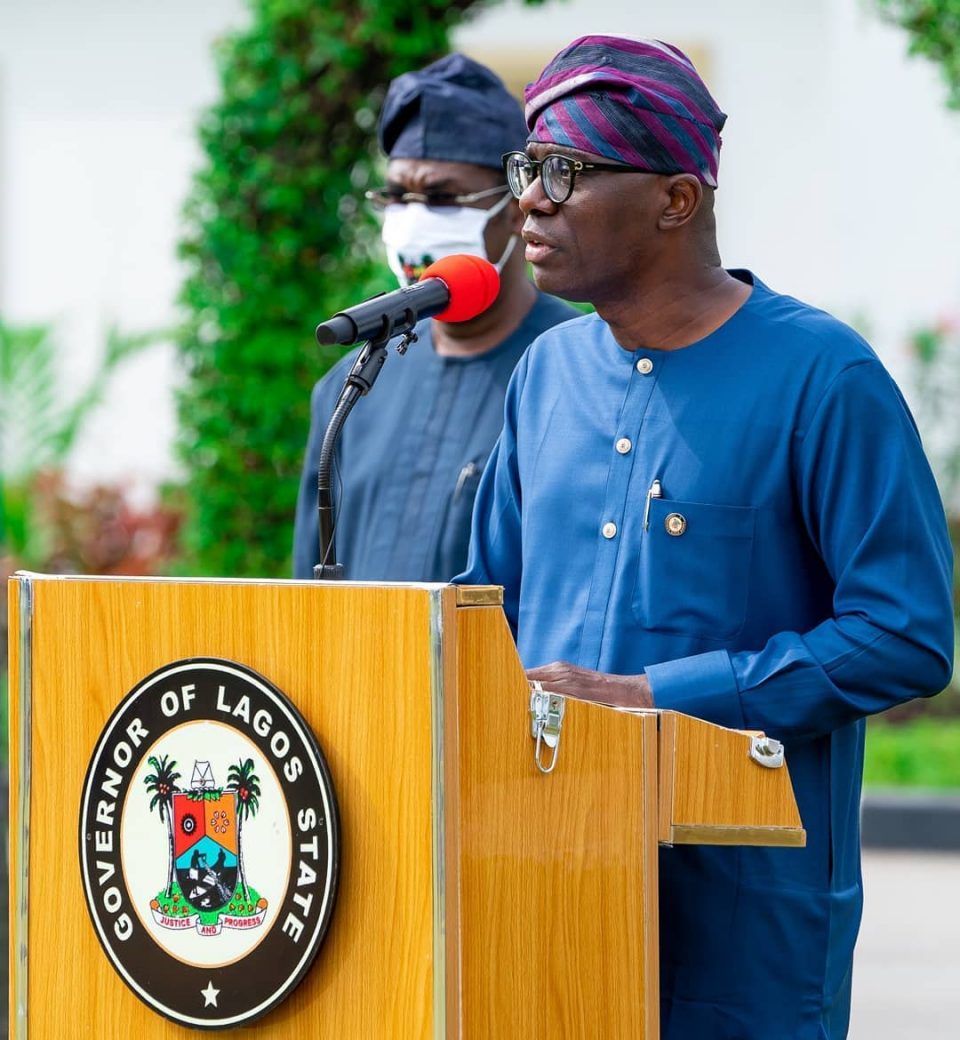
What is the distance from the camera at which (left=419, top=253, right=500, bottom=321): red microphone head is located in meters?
2.47

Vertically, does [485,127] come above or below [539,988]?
above

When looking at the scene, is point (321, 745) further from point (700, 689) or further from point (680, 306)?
point (680, 306)

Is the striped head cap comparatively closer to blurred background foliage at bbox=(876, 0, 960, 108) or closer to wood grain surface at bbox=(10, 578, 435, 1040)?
wood grain surface at bbox=(10, 578, 435, 1040)

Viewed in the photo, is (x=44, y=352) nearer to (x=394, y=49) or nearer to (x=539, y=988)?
(x=394, y=49)

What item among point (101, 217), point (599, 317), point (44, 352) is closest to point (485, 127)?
point (599, 317)

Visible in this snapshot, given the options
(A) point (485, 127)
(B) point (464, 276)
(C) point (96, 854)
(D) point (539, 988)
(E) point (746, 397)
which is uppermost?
(A) point (485, 127)

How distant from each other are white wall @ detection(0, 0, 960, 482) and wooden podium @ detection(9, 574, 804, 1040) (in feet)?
24.0

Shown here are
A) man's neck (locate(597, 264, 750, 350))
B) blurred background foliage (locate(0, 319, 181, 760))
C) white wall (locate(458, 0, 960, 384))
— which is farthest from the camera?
white wall (locate(458, 0, 960, 384))

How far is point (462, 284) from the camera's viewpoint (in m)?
2.48

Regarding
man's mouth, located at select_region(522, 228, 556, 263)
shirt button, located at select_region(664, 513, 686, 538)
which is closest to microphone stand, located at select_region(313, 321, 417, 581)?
man's mouth, located at select_region(522, 228, 556, 263)

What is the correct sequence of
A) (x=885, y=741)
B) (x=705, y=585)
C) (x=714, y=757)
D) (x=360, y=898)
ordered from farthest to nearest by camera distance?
(x=885, y=741)
(x=705, y=585)
(x=714, y=757)
(x=360, y=898)

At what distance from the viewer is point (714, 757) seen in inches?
84.4

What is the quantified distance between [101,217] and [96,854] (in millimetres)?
8318

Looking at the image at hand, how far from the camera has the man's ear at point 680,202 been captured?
2424 mm
